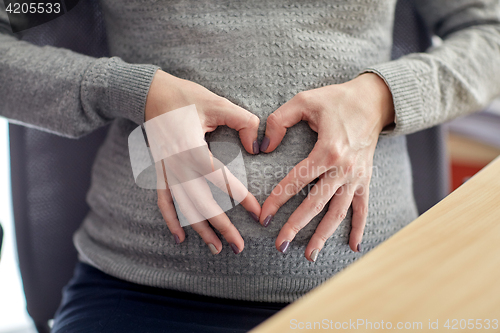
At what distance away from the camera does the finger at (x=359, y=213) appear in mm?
504

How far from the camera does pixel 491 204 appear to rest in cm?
34

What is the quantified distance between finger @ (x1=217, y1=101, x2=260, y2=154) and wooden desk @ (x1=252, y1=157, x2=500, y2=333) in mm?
239

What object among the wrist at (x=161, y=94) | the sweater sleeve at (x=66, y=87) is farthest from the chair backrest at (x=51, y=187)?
the wrist at (x=161, y=94)

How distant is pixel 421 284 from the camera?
0.26m

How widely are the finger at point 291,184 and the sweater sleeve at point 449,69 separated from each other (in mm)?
158

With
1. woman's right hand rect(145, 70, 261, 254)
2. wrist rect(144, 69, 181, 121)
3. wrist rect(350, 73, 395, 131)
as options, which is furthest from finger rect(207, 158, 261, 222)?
wrist rect(350, 73, 395, 131)

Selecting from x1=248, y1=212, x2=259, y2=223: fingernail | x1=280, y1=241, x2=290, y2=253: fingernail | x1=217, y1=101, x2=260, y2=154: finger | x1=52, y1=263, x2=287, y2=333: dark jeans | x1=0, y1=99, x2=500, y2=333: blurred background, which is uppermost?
x1=217, y1=101, x2=260, y2=154: finger

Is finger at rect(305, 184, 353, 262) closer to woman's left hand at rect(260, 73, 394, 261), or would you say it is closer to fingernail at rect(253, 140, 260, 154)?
woman's left hand at rect(260, 73, 394, 261)

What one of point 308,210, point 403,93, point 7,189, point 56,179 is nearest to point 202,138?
point 308,210

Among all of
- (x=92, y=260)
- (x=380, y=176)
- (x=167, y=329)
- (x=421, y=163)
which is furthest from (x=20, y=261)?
(x=421, y=163)

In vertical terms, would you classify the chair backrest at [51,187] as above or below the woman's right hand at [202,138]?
below

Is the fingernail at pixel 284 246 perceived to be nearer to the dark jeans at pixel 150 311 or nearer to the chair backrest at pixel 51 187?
the dark jeans at pixel 150 311

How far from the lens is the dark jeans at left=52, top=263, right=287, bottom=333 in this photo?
50 cm

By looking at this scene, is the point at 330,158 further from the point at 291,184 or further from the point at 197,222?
the point at 197,222
